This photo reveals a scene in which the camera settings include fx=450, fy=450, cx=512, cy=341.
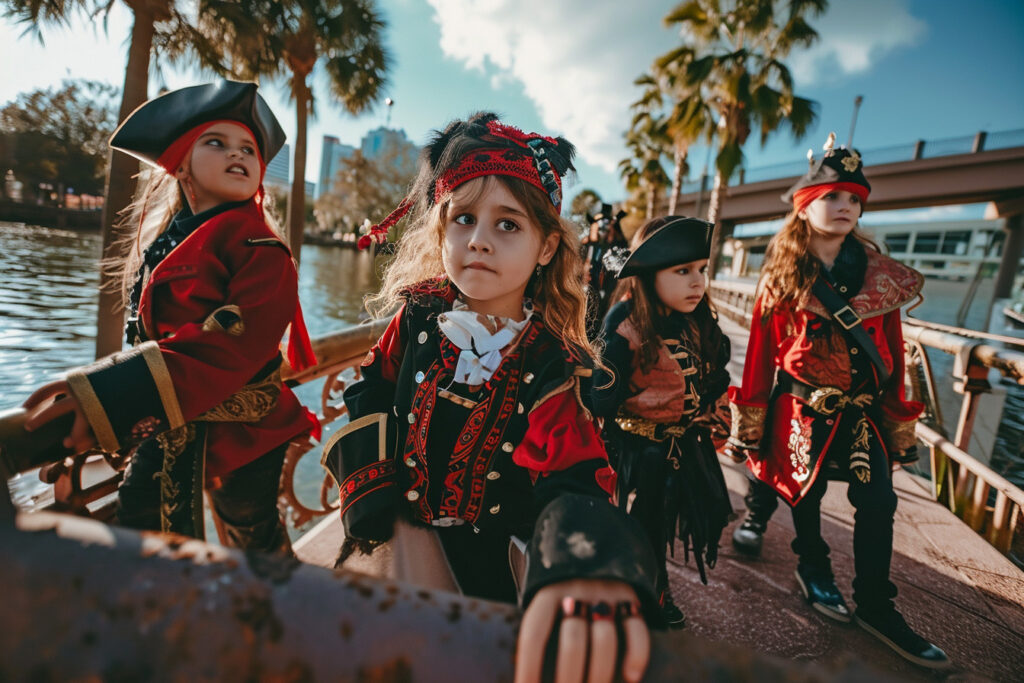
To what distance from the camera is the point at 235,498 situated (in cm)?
167

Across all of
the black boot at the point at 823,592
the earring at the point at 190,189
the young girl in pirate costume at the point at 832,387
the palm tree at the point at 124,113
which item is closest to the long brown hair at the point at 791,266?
the young girl in pirate costume at the point at 832,387

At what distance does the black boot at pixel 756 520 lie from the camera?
7.90 feet

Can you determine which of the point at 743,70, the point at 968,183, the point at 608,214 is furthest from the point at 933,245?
the point at 608,214

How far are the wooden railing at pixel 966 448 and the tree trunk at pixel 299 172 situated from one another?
461 inches

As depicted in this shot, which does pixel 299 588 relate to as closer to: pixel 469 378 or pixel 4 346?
pixel 469 378

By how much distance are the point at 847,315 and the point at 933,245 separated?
54248 millimetres

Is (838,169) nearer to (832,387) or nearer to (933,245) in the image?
(832,387)

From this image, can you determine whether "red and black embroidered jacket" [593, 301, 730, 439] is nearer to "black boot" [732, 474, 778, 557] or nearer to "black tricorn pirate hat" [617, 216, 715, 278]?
"black tricorn pirate hat" [617, 216, 715, 278]

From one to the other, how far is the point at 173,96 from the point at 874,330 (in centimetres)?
308

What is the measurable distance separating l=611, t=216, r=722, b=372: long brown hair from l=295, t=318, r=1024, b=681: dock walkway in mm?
1095

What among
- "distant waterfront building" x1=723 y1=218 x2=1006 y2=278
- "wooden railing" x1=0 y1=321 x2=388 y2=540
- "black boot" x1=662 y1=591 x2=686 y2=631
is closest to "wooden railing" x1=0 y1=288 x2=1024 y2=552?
"wooden railing" x1=0 y1=321 x2=388 y2=540

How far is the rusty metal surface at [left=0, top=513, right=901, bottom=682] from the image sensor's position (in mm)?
296

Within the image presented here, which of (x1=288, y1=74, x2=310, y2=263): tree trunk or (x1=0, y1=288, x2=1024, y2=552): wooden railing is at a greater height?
(x1=288, y1=74, x2=310, y2=263): tree trunk

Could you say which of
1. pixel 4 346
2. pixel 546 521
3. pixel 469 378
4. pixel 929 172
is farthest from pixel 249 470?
pixel 929 172
